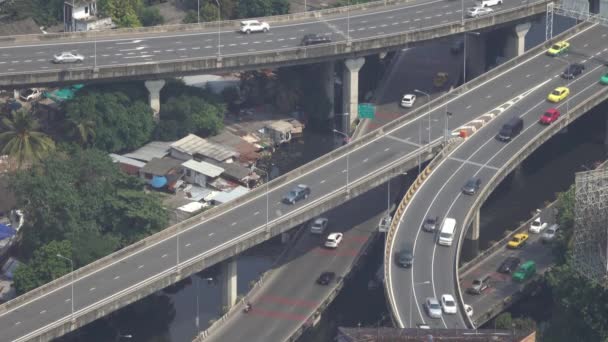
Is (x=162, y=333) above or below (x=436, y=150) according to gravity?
below

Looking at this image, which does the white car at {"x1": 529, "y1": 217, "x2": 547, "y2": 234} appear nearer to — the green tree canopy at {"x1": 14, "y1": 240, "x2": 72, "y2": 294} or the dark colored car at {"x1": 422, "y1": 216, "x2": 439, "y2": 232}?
the dark colored car at {"x1": 422, "y1": 216, "x2": 439, "y2": 232}

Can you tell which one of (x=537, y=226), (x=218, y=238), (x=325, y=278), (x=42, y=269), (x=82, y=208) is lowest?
(x=325, y=278)

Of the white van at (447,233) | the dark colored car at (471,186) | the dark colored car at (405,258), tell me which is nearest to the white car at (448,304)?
the dark colored car at (405,258)

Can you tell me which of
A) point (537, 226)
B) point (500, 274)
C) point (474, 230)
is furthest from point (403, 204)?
point (537, 226)

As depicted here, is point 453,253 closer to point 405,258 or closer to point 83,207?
point 405,258

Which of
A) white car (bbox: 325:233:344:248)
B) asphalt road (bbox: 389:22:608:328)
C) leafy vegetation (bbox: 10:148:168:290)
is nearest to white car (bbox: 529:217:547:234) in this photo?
asphalt road (bbox: 389:22:608:328)

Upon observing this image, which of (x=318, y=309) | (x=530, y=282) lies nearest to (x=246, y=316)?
(x=318, y=309)

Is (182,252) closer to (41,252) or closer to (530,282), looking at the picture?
(41,252)
